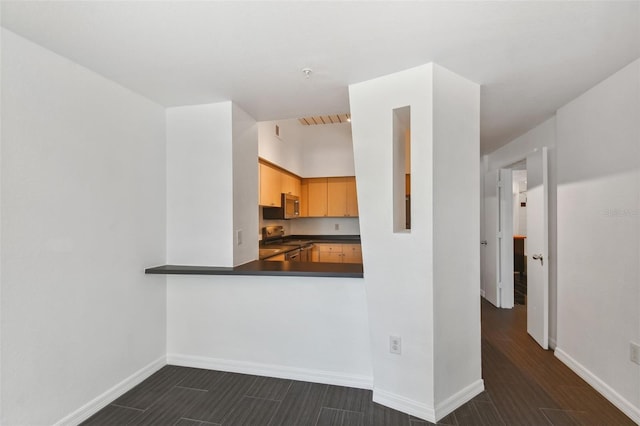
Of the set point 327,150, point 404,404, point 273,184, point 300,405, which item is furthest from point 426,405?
point 327,150

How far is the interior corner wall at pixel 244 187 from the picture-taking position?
2598mm

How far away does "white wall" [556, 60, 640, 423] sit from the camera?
1936 mm

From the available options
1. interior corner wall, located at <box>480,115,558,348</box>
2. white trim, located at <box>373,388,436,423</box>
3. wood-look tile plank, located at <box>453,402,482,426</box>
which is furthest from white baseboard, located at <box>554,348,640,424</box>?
white trim, located at <box>373,388,436,423</box>

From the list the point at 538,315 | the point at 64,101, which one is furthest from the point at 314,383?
the point at 64,101

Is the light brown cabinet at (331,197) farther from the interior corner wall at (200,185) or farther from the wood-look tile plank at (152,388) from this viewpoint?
the wood-look tile plank at (152,388)

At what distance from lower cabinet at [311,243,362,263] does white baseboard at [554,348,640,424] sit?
303 cm

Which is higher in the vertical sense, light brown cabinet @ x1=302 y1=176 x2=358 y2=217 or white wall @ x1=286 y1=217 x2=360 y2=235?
light brown cabinet @ x1=302 y1=176 x2=358 y2=217

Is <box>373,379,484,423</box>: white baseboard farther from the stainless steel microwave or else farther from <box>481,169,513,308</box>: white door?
the stainless steel microwave

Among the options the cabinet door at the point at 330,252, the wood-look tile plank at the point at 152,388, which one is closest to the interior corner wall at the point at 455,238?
the wood-look tile plank at the point at 152,388

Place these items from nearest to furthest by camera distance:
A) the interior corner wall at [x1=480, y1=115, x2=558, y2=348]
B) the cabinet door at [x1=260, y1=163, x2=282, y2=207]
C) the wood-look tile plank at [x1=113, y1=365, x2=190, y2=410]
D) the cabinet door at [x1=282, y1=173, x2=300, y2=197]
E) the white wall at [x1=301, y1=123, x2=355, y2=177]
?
the wood-look tile plank at [x1=113, y1=365, x2=190, y2=410] < the interior corner wall at [x1=480, y1=115, x2=558, y2=348] < the cabinet door at [x1=260, y1=163, x2=282, y2=207] < the cabinet door at [x1=282, y1=173, x2=300, y2=197] < the white wall at [x1=301, y1=123, x2=355, y2=177]

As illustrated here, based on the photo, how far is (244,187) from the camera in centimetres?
277

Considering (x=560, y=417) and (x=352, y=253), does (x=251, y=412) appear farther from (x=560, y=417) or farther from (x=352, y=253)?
(x=352, y=253)

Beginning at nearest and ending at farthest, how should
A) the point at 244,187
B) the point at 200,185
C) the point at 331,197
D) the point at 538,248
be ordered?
the point at 200,185 < the point at 244,187 < the point at 538,248 < the point at 331,197

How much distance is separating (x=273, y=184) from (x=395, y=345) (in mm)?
2984
